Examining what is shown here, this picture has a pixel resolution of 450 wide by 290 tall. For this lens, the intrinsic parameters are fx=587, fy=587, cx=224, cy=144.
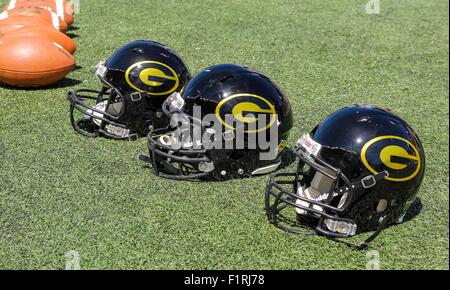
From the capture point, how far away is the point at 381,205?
3.54 m

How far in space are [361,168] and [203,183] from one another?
1.33 meters

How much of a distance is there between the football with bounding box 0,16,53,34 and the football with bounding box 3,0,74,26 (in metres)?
0.55

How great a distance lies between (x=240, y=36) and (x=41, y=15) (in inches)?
105

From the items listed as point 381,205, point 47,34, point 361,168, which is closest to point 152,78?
point 361,168

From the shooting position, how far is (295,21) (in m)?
9.03

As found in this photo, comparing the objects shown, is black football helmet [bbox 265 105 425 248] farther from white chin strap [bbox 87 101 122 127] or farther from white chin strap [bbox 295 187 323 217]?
white chin strap [bbox 87 101 122 127]

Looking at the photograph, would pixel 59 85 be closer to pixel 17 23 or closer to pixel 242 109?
pixel 17 23

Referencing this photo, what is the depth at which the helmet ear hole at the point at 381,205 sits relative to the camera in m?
3.52

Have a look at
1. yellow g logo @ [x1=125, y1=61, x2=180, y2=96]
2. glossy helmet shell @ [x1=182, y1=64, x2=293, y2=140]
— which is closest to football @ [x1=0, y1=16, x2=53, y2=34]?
yellow g logo @ [x1=125, y1=61, x2=180, y2=96]

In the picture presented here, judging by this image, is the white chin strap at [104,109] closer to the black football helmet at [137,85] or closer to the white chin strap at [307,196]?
the black football helmet at [137,85]

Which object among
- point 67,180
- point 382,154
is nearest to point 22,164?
point 67,180

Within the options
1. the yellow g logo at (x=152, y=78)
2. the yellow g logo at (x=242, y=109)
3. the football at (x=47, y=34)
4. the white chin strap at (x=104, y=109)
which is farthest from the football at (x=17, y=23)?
the yellow g logo at (x=242, y=109)

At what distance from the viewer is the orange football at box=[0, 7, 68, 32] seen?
7227mm

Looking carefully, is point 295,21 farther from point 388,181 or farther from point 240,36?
point 388,181
